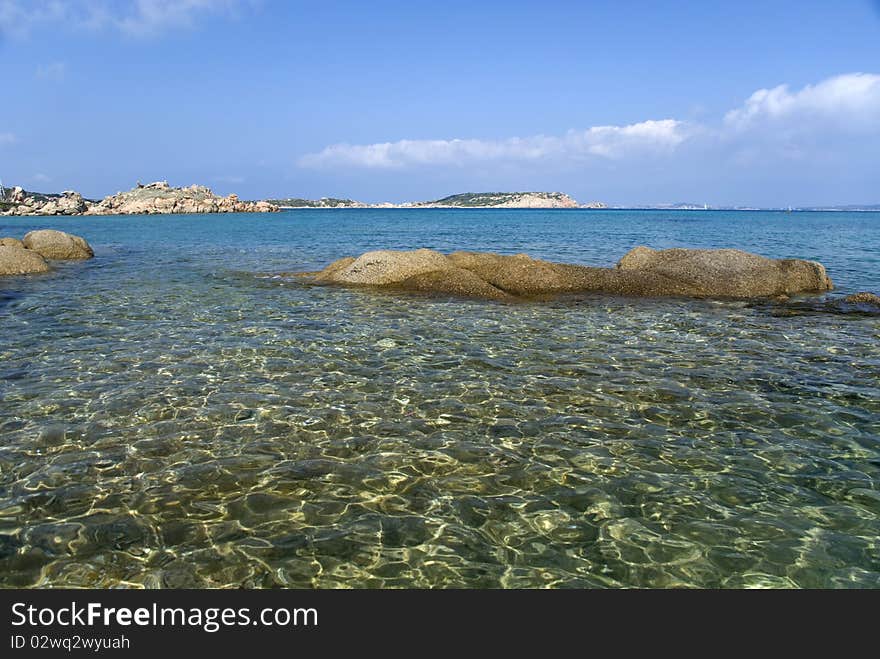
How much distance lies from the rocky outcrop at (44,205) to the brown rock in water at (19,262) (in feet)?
546

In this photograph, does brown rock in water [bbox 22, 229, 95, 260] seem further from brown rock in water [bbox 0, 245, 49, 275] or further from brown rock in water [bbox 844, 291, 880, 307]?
brown rock in water [bbox 844, 291, 880, 307]

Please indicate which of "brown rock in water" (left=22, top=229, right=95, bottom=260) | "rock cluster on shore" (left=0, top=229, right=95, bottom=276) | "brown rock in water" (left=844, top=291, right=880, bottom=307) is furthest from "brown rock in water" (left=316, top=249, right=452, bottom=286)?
"brown rock in water" (left=22, top=229, right=95, bottom=260)

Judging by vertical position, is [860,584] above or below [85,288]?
below

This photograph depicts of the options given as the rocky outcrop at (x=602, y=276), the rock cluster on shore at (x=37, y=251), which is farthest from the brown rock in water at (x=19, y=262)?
the rocky outcrop at (x=602, y=276)

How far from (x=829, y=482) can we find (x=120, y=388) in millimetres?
10694

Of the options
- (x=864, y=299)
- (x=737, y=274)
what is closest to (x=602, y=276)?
(x=737, y=274)

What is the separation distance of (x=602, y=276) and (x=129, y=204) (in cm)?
19832

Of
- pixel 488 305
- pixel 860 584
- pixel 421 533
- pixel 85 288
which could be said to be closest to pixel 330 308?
pixel 488 305

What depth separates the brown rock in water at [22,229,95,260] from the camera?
32219 millimetres

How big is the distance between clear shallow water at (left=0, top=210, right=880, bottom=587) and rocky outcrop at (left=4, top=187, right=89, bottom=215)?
187073mm

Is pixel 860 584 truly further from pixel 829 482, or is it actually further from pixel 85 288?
pixel 85 288

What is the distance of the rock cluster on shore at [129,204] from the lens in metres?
169

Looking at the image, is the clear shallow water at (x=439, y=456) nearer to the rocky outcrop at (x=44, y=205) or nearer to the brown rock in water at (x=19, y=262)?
the brown rock in water at (x=19, y=262)
